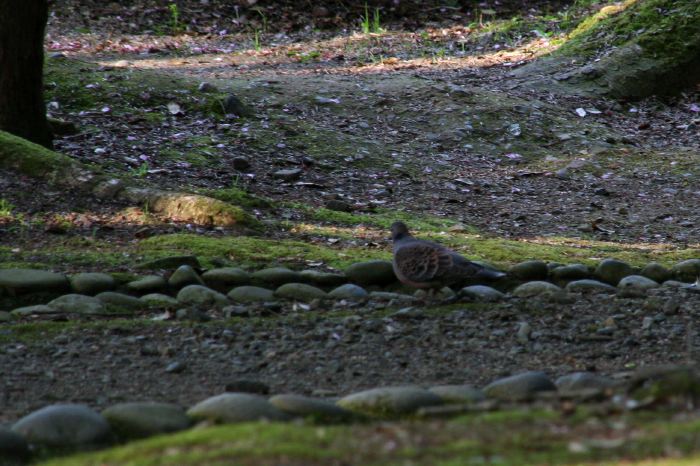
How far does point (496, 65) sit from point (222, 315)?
770 cm

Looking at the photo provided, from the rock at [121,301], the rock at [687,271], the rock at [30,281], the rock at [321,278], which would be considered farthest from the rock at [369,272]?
the rock at [687,271]

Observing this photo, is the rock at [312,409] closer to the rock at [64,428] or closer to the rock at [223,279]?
the rock at [64,428]

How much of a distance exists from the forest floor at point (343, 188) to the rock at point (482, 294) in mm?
159

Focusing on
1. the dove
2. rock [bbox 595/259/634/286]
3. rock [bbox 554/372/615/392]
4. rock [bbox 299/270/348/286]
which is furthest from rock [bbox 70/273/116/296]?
rock [bbox 595/259/634/286]

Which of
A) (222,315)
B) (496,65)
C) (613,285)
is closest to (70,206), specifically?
(222,315)

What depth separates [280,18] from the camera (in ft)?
46.4

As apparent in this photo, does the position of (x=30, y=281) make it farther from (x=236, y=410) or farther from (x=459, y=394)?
(x=459, y=394)

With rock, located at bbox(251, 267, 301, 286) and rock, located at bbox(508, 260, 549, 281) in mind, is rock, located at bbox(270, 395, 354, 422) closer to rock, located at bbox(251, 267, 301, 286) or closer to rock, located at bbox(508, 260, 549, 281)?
rock, located at bbox(251, 267, 301, 286)

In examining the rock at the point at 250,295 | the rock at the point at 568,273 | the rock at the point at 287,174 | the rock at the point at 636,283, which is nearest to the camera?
the rock at the point at 250,295

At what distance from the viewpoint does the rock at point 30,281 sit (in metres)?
4.86

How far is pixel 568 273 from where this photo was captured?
18.1 feet

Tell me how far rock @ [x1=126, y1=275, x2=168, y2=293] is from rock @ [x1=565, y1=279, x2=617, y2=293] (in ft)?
7.06

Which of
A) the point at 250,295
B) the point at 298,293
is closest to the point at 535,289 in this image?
the point at 298,293

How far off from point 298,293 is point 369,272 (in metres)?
0.44
